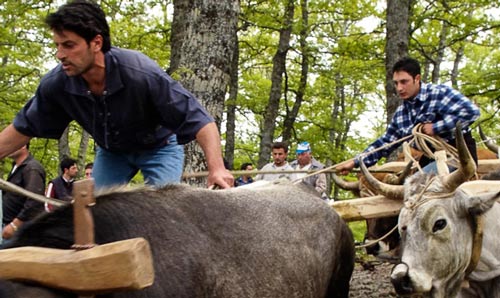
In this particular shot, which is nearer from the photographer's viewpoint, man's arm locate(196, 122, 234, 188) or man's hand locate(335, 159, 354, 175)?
man's arm locate(196, 122, 234, 188)

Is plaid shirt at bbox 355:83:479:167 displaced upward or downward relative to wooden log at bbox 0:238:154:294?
upward

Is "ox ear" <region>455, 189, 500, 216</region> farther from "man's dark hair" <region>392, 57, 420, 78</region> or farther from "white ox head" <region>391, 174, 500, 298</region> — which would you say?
"man's dark hair" <region>392, 57, 420, 78</region>

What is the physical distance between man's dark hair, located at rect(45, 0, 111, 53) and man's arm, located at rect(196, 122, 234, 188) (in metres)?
0.86

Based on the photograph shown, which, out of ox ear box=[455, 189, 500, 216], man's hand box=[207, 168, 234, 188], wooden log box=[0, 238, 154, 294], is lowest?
ox ear box=[455, 189, 500, 216]

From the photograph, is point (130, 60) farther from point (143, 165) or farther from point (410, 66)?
point (410, 66)

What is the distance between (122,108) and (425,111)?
3598mm

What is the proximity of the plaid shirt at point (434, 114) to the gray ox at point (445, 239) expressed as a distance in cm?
95

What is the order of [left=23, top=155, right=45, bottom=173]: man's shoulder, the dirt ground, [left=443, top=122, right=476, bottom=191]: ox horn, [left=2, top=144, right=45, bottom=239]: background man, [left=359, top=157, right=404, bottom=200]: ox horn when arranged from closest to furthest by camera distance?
[left=443, top=122, right=476, bottom=191]: ox horn → [left=359, top=157, right=404, bottom=200]: ox horn → [left=2, top=144, right=45, bottom=239]: background man → [left=23, top=155, right=45, bottom=173]: man's shoulder → the dirt ground

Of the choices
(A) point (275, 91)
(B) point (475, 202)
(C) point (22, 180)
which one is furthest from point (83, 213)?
(A) point (275, 91)

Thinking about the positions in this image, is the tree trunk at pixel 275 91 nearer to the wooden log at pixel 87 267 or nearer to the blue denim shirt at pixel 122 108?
the blue denim shirt at pixel 122 108

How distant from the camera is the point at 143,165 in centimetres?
427

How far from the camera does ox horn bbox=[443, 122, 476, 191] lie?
15.2 ft

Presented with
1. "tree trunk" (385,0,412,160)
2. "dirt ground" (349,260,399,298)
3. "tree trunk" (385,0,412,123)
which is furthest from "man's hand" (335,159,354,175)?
"tree trunk" (385,0,412,123)

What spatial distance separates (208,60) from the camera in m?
6.38
